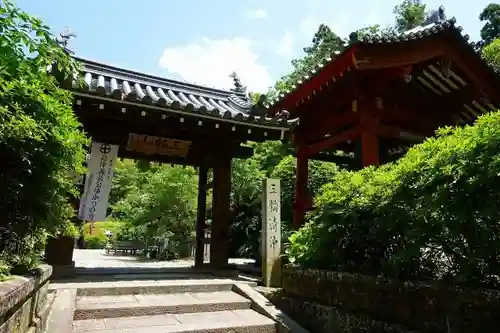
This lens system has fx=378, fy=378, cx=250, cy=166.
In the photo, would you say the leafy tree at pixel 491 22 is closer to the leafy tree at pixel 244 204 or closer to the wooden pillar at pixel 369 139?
the leafy tree at pixel 244 204

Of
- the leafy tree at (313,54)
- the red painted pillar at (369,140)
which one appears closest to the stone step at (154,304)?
the red painted pillar at (369,140)

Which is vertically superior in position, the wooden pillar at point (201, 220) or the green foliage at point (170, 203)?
the green foliage at point (170, 203)

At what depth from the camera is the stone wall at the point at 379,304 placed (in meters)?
2.62

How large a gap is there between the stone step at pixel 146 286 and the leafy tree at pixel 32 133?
179 centimetres

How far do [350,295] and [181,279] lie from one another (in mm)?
3035

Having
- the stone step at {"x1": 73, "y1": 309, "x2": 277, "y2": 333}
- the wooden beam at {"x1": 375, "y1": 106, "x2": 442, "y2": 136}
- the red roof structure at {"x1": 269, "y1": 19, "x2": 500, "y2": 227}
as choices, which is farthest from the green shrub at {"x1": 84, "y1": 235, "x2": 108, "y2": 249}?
the stone step at {"x1": 73, "y1": 309, "x2": 277, "y2": 333}

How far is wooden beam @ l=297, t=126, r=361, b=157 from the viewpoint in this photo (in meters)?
7.64

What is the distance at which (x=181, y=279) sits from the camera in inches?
237

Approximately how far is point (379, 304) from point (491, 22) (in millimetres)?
36282

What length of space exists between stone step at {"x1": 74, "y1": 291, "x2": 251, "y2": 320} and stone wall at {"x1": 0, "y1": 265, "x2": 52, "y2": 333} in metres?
0.55

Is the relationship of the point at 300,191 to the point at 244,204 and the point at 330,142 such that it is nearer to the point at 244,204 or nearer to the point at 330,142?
the point at 330,142

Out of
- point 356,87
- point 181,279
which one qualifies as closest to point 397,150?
point 356,87

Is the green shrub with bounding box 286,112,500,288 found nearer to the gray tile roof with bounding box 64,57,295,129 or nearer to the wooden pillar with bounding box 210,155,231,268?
the gray tile roof with bounding box 64,57,295,129

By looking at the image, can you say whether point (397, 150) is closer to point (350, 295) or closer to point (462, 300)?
point (350, 295)
